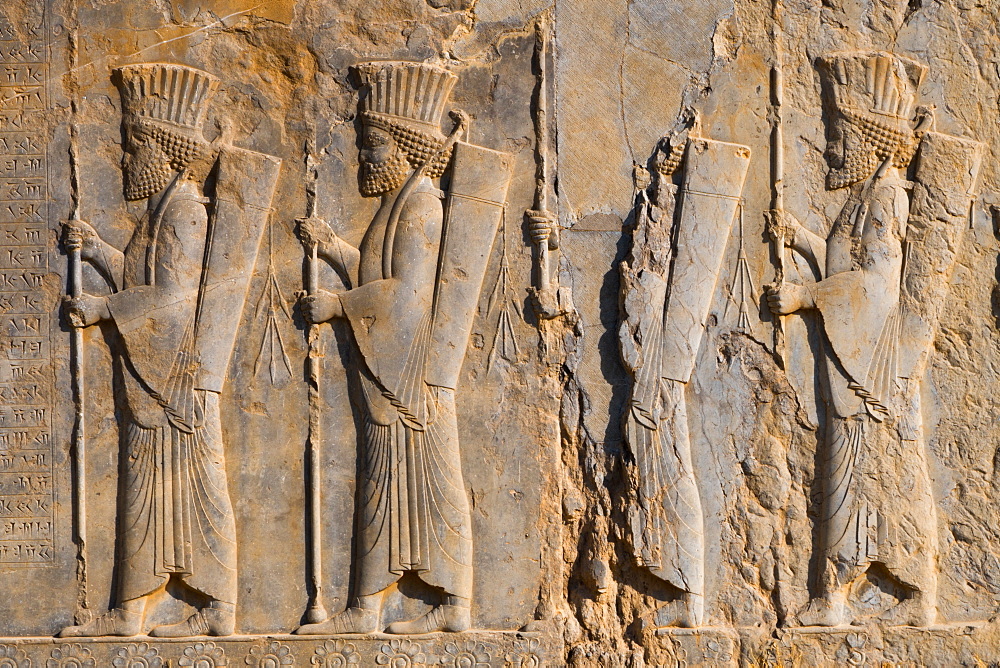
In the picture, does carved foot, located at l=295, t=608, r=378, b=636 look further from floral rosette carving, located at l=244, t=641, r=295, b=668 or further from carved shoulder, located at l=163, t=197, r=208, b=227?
carved shoulder, located at l=163, t=197, r=208, b=227

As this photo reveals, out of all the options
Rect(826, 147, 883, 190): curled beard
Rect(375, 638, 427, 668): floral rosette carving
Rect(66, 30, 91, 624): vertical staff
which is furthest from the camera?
Rect(826, 147, 883, 190): curled beard

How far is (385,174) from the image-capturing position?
232 inches

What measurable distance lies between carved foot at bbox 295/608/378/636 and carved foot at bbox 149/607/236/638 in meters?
0.36

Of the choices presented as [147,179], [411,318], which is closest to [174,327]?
[147,179]

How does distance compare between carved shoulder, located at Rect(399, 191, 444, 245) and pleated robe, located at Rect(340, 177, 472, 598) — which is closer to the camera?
pleated robe, located at Rect(340, 177, 472, 598)

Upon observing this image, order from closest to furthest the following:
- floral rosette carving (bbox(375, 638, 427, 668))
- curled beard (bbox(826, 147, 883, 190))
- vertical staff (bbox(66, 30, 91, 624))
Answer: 1. floral rosette carving (bbox(375, 638, 427, 668))
2. vertical staff (bbox(66, 30, 91, 624))
3. curled beard (bbox(826, 147, 883, 190))

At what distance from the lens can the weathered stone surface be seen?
575cm

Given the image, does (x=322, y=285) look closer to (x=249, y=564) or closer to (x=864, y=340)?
(x=249, y=564)

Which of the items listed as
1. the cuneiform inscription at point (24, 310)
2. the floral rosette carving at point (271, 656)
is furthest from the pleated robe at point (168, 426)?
the cuneiform inscription at point (24, 310)

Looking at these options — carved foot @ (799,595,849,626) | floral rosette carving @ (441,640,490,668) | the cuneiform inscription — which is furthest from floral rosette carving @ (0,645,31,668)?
carved foot @ (799,595,849,626)

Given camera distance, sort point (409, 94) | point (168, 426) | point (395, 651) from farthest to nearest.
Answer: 1. point (409, 94)
2. point (168, 426)
3. point (395, 651)

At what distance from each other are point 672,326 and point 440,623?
190cm

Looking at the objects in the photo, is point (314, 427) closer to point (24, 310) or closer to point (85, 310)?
point (85, 310)

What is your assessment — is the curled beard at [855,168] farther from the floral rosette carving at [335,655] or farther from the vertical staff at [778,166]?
the floral rosette carving at [335,655]
